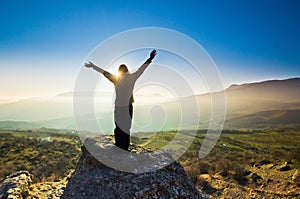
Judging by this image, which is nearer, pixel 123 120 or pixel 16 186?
pixel 123 120

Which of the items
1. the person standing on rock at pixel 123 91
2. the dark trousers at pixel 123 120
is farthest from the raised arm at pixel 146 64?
the dark trousers at pixel 123 120

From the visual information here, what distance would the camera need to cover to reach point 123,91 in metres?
8.33

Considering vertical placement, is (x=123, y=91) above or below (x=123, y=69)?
below

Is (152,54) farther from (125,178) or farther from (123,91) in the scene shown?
(125,178)

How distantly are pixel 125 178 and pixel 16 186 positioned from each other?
198 inches

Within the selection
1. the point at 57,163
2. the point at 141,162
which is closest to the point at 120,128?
the point at 141,162

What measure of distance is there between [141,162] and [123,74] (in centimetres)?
359

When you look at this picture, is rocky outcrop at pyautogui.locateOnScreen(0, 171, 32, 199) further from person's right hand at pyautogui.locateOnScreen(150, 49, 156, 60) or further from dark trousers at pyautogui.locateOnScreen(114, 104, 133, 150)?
person's right hand at pyautogui.locateOnScreen(150, 49, 156, 60)

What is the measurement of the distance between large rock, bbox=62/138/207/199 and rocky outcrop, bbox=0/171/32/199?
2.33m

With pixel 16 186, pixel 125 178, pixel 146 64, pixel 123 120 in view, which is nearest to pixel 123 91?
pixel 123 120

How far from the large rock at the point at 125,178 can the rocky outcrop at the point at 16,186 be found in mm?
2326

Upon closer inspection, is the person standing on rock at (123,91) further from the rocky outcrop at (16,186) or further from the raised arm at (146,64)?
the rocky outcrop at (16,186)

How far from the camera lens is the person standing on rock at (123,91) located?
27.0ft

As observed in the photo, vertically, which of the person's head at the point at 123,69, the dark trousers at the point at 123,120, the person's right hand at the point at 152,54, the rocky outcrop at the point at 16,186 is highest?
the person's right hand at the point at 152,54
